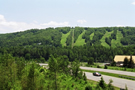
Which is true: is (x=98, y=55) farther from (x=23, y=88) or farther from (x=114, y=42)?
(x=23, y=88)

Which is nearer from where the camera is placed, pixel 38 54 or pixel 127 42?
pixel 38 54

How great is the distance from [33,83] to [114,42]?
190 m

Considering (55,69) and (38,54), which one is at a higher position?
(55,69)

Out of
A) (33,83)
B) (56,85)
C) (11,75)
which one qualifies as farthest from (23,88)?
(11,75)

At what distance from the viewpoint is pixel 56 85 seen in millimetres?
18688

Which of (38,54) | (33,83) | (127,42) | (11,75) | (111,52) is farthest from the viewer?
(127,42)

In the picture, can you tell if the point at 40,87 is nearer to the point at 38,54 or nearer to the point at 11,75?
the point at 11,75

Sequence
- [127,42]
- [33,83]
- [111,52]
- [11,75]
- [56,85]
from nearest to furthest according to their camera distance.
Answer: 1. [33,83]
2. [56,85]
3. [11,75]
4. [111,52]
5. [127,42]

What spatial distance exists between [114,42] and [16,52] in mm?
125145

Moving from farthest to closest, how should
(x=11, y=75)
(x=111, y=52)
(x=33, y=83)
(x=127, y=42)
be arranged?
(x=127, y=42)
(x=111, y=52)
(x=11, y=75)
(x=33, y=83)

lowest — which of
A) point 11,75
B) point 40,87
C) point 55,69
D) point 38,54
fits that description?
point 38,54

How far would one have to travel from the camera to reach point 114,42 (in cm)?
19412

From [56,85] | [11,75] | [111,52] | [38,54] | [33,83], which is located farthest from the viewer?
[38,54]

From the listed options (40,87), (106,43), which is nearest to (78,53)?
(106,43)
